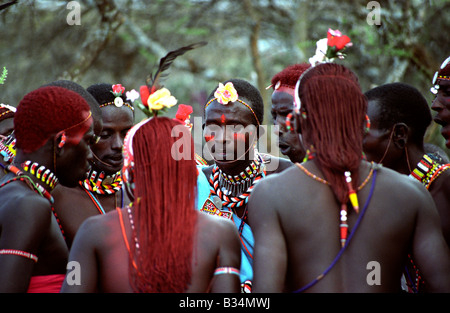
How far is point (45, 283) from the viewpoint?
3.06 meters

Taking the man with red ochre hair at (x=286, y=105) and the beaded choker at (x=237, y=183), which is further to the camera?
the man with red ochre hair at (x=286, y=105)

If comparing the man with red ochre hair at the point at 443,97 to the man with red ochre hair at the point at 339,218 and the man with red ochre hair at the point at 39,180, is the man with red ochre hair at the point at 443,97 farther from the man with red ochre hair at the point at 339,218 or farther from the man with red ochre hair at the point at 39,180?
the man with red ochre hair at the point at 39,180

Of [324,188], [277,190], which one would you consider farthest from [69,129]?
[324,188]

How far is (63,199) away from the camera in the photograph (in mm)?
4004

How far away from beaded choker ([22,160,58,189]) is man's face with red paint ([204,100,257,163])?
1.50 m

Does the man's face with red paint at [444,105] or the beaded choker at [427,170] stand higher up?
the man's face with red paint at [444,105]

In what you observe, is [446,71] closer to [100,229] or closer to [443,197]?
[443,197]

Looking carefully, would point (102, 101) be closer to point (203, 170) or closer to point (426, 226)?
point (203, 170)

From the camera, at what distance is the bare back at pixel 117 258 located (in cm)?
256

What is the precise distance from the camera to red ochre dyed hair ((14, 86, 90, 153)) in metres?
3.17

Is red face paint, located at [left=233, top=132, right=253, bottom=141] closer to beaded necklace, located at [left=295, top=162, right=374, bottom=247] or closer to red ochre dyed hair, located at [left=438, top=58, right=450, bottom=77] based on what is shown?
red ochre dyed hair, located at [left=438, top=58, right=450, bottom=77]

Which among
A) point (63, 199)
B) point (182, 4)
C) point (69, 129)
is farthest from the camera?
point (182, 4)

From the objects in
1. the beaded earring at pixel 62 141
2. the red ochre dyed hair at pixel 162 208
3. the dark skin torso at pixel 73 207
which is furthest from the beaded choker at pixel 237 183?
the red ochre dyed hair at pixel 162 208
